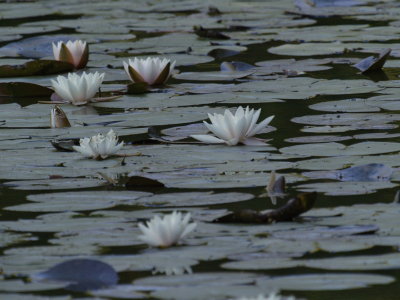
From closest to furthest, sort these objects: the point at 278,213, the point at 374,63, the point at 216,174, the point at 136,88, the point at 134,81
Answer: the point at 278,213
the point at 216,174
the point at 136,88
the point at 134,81
the point at 374,63

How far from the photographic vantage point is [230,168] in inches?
115

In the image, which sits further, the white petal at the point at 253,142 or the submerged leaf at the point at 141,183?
the white petal at the point at 253,142

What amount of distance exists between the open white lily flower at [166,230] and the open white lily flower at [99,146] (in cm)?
87

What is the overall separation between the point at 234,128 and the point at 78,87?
98 centimetres

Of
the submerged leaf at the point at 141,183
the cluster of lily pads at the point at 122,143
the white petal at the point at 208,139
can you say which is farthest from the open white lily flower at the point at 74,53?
the submerged leaf at the point at 141,183

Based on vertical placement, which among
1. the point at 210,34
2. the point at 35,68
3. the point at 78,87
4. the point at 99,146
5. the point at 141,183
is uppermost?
the point at 210,34

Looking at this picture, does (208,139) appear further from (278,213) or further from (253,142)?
(278,213)

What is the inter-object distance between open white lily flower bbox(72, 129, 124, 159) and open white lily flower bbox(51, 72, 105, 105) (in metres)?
0.89

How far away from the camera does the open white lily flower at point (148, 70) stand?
430cm

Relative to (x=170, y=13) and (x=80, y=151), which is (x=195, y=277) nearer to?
(x=80, y=151)

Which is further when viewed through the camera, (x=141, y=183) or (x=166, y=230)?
(x=141, y=183)

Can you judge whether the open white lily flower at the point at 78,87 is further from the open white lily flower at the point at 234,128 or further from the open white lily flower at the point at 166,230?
the open white lily flower at the point at 166,230

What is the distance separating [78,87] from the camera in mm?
3982

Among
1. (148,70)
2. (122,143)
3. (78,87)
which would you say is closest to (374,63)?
(148,70)
